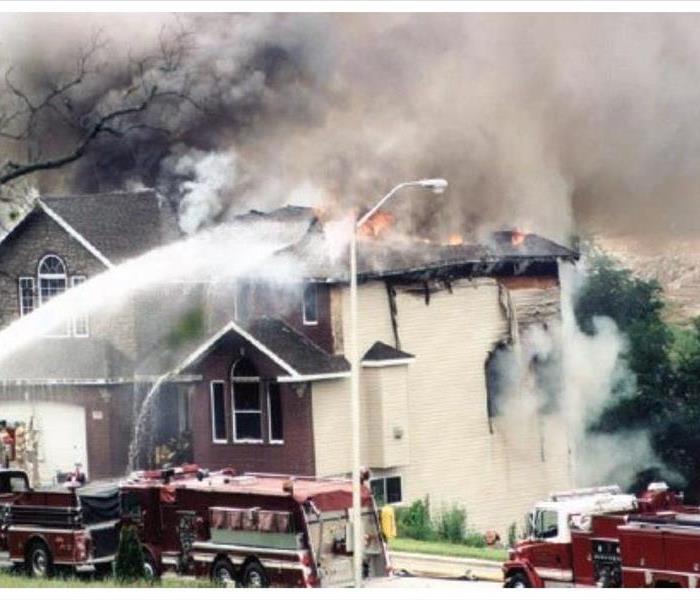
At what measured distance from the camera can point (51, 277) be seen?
23297mm

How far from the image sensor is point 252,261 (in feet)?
74.3

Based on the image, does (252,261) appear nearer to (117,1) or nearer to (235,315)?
(235,315)

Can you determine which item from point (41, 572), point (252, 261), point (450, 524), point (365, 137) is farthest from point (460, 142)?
point (41, 572)

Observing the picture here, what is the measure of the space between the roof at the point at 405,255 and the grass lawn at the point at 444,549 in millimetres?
2621

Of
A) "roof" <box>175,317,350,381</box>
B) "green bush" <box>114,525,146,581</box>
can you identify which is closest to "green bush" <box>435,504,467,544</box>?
"roof" <box>175,317,350,381</box>

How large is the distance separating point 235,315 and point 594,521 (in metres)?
4.24

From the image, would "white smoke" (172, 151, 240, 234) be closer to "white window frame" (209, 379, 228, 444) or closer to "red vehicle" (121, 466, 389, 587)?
"white window frame" (209, 379, 228, 444)

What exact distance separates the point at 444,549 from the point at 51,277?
496cm

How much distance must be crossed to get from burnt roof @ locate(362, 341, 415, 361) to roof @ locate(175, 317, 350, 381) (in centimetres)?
24

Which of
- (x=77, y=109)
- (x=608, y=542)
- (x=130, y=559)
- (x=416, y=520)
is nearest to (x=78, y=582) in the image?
(x=130, y=559)

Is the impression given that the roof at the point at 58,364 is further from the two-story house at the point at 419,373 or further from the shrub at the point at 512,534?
the shrub at the point at 512,534

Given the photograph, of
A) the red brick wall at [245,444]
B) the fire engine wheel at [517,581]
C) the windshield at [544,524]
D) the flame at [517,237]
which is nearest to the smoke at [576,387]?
the flame at [517,237]

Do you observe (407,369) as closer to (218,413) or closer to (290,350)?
(290,350)

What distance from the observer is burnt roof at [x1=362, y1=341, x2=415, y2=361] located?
2223cm
